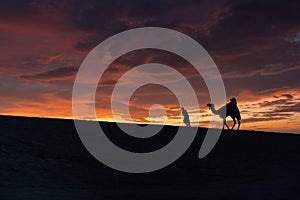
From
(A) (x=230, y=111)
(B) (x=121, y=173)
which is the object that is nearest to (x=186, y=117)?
(A) (x=230, y=111)

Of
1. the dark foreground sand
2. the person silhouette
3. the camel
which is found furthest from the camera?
the person silhouette

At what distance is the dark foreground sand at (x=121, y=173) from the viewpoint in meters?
10.9

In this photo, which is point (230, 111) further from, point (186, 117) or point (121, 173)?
point (121, 173)

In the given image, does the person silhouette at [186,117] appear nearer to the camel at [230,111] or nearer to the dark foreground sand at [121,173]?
the camel at [230,111]

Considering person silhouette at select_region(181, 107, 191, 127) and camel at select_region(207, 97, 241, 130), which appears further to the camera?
person silhouette at select_region(181, 107, 191, 127)

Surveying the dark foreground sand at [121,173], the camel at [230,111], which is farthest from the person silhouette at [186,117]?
the dark foreground sand at [121,173]

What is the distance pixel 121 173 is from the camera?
44.8 ft

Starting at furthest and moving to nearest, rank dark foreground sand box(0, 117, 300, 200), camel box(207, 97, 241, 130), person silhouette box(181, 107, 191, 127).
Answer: person silhouette box(181, 107, 191, 127) → camel box(207, 97, 241, 130) → dark foreground sand box(0, 117, 300, 200)

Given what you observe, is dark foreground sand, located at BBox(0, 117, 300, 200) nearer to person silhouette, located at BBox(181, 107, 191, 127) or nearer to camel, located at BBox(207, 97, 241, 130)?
camel, located at BBox(207, 97, 241, 130)

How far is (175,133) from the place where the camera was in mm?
23938

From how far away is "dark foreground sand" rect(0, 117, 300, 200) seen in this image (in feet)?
35.8

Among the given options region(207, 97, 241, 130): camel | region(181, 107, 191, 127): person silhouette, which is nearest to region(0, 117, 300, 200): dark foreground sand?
region(207, 97, 241, 130): camel

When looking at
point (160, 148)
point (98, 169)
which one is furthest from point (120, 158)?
point (160, 148)

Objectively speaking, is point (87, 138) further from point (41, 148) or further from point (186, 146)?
point (186, 146)
